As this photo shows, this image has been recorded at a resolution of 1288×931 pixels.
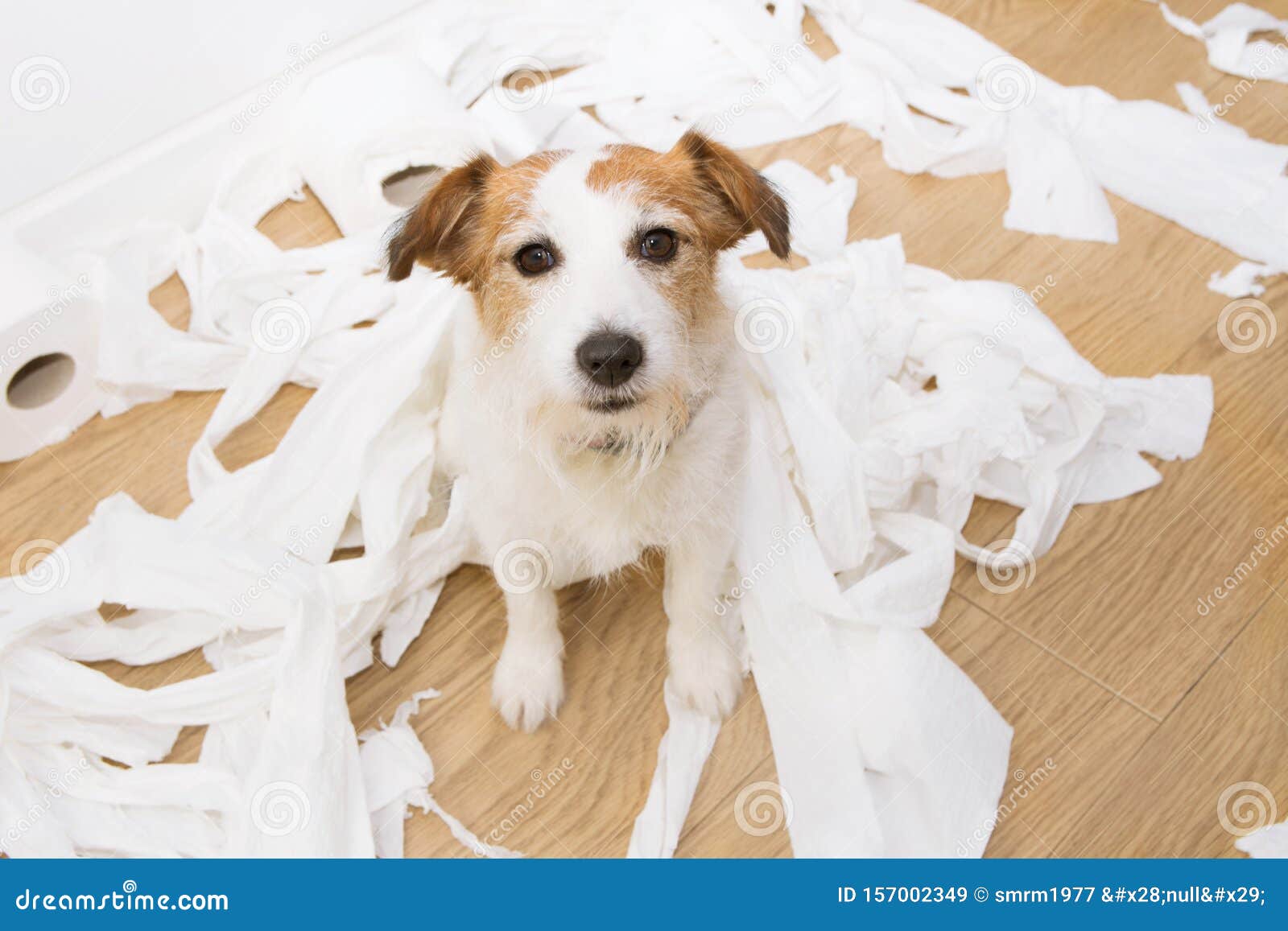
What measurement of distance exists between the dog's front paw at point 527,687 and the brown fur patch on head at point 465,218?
69 cm

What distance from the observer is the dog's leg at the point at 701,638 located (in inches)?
75.9

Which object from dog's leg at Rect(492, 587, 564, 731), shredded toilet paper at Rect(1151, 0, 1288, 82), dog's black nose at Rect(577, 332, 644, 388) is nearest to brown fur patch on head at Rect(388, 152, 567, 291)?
dog's black nose at Rect(577, 332, 644, 388)

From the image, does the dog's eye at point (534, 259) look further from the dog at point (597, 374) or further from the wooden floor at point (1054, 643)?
the wooden floor at point (1054, 643)

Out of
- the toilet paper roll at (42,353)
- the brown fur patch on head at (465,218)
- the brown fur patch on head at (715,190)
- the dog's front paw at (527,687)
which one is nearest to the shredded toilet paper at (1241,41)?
the brown fur patch on head at (715,190)

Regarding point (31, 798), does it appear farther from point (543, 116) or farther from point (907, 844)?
point (543, 116)

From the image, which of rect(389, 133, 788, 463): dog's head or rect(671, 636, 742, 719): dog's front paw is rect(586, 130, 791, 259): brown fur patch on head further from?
rect(671, 636, 742, 719): dog's front paw

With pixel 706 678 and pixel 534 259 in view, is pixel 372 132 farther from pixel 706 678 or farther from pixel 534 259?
pixel 706 678

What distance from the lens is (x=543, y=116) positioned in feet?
9.66

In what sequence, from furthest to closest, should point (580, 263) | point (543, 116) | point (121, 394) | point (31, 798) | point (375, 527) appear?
1. point (543, 116)
2. point (121, 394)
3. point (375, 527)
4. point (31, 798)
5. point (580, 263)

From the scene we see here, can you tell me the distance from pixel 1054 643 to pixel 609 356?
45.0 inches

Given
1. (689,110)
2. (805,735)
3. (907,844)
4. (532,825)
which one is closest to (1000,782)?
(907,844)

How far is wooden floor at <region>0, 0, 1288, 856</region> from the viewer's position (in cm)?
187

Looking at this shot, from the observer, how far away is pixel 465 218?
1742 mm

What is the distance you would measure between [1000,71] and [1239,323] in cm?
100
